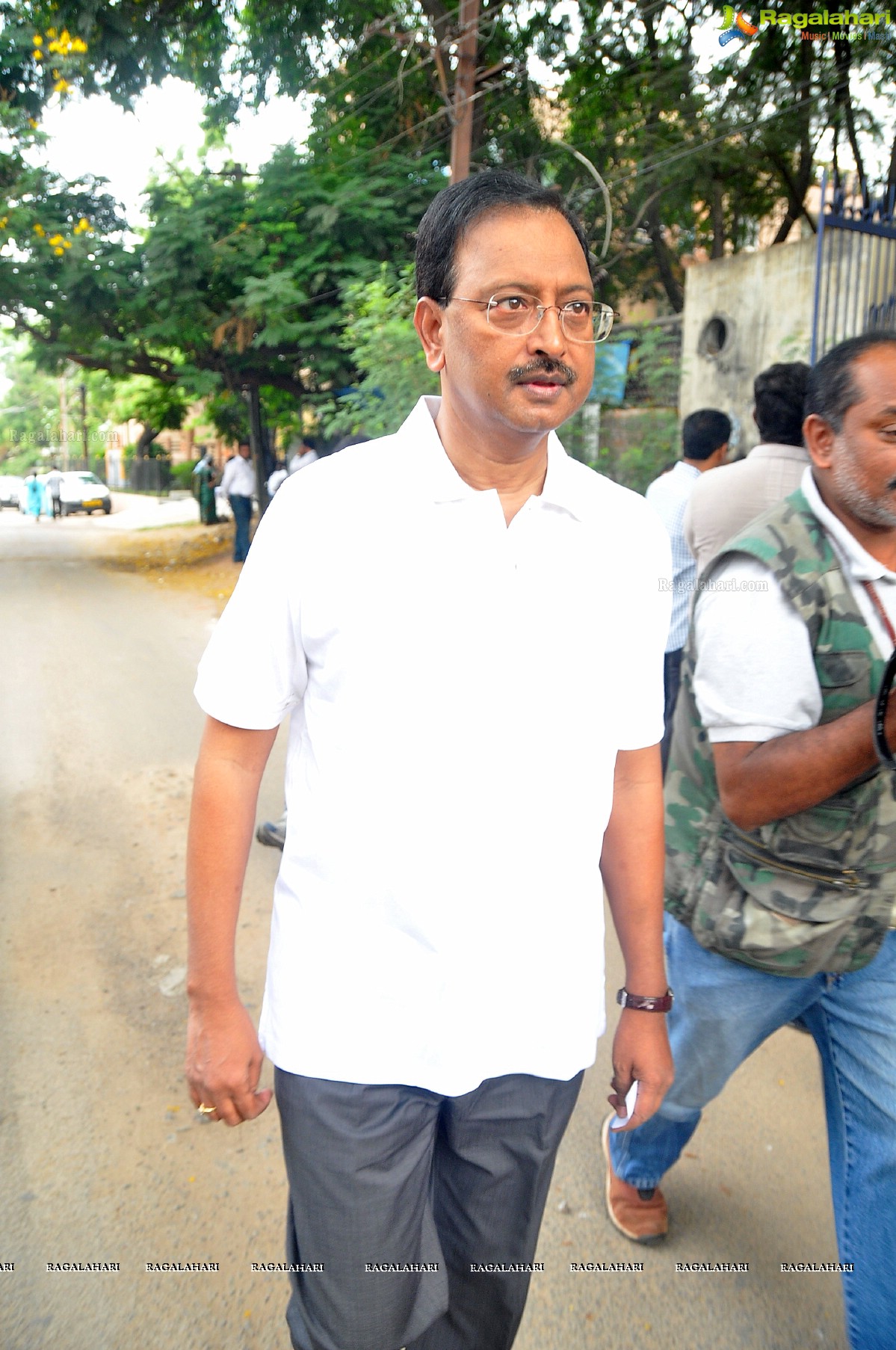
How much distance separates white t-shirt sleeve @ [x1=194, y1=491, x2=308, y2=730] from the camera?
5.18 feet

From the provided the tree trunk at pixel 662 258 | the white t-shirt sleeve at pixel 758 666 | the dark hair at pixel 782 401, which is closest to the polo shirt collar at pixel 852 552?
the white t-shirt sleeve at pixel 758 666

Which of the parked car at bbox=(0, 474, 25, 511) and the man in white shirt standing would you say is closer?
the man in white shirt standing

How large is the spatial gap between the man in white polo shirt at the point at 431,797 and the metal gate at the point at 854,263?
3796mm

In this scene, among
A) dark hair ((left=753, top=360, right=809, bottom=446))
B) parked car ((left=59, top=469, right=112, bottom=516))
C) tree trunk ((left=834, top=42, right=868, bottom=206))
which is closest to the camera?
dark hair ((left=753, top=360, right=809, bottom=446))

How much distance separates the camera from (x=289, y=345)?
14.1 m

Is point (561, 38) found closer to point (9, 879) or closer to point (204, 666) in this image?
point (9, 879)

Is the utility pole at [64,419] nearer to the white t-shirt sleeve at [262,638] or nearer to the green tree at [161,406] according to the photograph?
the green tree at [161,406]

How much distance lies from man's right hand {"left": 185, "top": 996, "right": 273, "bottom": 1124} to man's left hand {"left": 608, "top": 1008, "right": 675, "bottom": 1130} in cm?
63

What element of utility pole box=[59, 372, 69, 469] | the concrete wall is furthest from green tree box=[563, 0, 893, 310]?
utility pole box=[59, 372, 69, 469]

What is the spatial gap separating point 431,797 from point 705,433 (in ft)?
12.4

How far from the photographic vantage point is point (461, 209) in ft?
5.49

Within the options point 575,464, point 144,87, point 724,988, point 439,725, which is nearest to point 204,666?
point 439,725

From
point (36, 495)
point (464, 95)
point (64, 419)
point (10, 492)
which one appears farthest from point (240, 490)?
point (64, 419)

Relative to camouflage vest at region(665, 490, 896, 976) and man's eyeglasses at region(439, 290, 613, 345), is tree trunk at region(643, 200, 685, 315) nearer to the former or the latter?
camouflage vest at region(665, 490, 896, 976)
